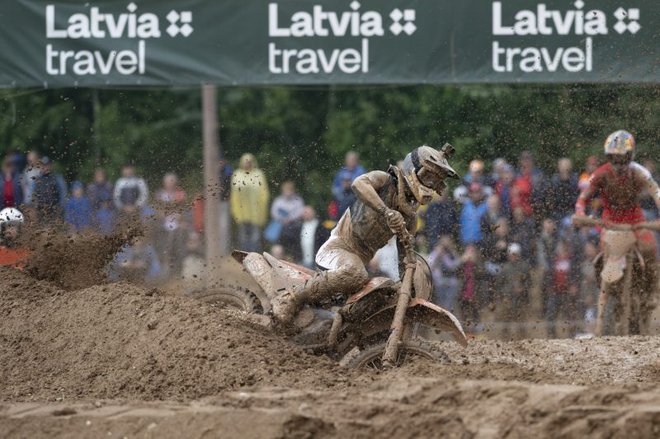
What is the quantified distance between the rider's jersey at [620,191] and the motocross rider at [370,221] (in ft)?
13.7

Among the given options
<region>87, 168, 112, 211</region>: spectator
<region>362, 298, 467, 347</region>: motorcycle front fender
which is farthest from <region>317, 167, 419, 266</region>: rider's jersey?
<region>87, 168, 112, 211</region>: spectator

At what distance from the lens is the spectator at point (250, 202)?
1608 cm

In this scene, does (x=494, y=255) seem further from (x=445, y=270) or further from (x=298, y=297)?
(x=298, y=297)

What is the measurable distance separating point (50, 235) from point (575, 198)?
20.5 feet

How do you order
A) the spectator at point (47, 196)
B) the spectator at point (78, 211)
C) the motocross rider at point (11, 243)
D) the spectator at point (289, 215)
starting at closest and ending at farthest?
the motocross rider at point (11, 243) → the spectator at point (47, 196) → the spectator at point (78, 211) → the spectator at point (289, 215)

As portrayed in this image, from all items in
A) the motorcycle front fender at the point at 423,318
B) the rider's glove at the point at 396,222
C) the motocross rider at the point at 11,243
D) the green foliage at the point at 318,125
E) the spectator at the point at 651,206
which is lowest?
the motorcycle front fender at the point at 423,318

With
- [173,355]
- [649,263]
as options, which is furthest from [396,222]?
[649,263]

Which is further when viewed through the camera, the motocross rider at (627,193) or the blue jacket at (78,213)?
the blue jacket at (78,213)

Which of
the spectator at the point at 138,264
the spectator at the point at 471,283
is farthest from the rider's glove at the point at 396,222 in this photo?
the spectator at the point at 471,283

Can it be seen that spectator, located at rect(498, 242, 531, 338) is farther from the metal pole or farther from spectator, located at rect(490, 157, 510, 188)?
the metal pole

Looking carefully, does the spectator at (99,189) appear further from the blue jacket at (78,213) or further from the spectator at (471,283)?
the spectator at (471,283)

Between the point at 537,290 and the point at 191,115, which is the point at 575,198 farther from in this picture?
the point at 191,115

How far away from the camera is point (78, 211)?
48.9ft

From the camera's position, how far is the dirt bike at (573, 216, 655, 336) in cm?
1407
